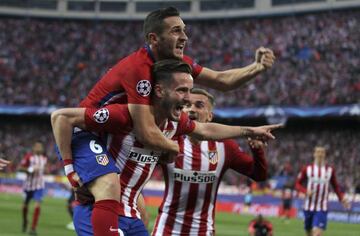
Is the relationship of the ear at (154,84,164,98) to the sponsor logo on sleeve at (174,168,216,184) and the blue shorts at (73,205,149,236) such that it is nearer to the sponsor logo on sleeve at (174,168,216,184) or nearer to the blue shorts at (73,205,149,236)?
the blue shorts at (73,205,149,236)

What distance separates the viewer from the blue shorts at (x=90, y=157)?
5633 millimetres

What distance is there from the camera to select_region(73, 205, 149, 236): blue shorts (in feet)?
18.6

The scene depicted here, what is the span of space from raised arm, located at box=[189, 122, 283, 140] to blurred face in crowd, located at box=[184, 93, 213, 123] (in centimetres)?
84

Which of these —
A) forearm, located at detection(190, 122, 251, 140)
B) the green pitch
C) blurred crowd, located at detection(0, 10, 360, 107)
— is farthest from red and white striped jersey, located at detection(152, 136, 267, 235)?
blurred crowd, located at detection(0, 10, 360, 107)

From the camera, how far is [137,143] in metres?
5.84

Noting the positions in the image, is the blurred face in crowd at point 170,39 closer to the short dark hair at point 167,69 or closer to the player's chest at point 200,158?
the short dark hair at point 167,69

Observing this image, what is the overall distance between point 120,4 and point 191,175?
172 feet

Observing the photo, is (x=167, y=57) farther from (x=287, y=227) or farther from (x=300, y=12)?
(x=300, y=12)

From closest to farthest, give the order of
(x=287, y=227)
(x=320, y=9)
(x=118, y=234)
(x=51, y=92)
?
1. (x=118, y=234)
2. (x=287, y=227)
3. (x=320, y=9)
4. (x=51, y=92)

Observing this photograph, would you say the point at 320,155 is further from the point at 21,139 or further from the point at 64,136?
the point at 21,139

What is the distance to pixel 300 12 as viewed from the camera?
162 feet

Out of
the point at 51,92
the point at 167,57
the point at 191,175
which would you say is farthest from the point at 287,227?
the point at 51,92

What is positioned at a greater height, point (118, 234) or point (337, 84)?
point (337, 84)

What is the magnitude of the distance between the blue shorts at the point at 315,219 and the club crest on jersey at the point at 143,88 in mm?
11534
